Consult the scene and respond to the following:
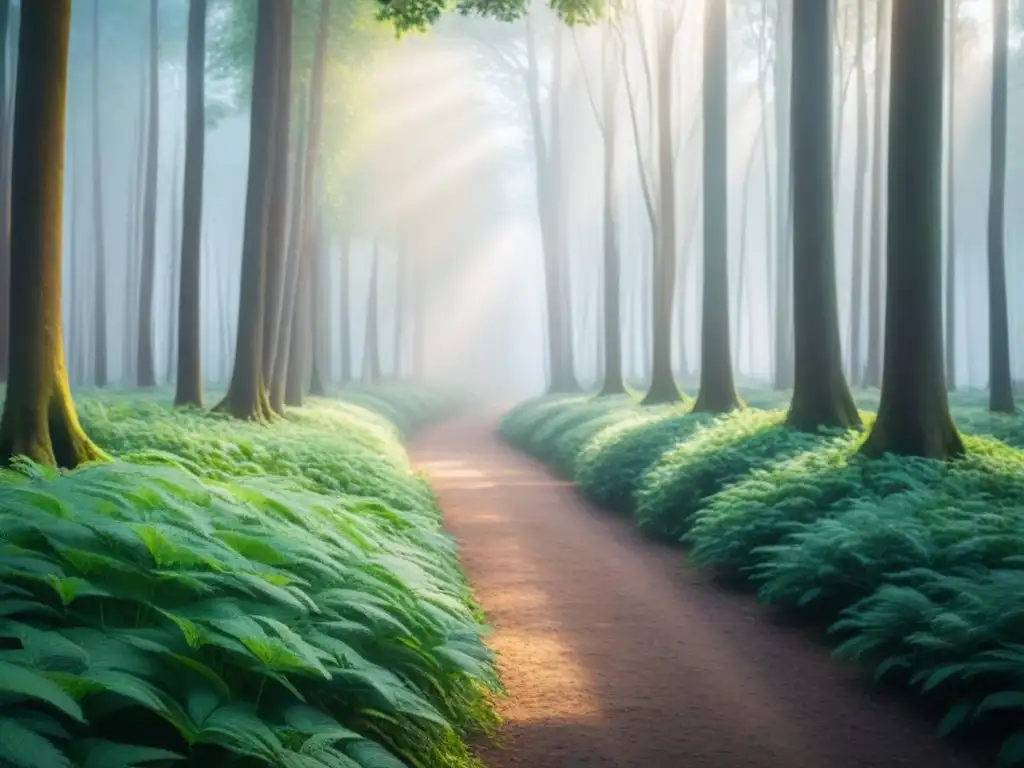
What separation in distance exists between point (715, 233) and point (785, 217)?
13.2 meters

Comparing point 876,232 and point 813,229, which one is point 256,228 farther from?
point 876,232

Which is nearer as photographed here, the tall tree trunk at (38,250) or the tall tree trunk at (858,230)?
the tall tree trunk at (38,250)

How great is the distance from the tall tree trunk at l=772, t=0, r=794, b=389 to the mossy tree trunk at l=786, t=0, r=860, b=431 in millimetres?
13394

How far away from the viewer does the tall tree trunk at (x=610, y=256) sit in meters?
26.3

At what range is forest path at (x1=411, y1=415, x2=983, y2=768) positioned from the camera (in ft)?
15.3

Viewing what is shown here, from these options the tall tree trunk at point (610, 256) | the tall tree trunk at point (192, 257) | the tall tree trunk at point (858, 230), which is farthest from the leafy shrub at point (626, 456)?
the tall tree trunk at point (858, 230)

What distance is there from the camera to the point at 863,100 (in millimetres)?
27078

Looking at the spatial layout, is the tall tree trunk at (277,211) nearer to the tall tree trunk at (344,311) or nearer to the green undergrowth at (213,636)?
the green undergrowth at (213,636)

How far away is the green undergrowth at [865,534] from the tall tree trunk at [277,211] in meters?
6.32

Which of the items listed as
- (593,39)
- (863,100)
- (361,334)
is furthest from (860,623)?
(361,334)

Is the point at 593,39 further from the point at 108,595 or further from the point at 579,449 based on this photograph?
the point at 108,595

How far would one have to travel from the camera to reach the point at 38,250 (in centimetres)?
725

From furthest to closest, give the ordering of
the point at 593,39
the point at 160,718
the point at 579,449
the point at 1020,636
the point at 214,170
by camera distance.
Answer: the point at 214,170
the point at 593,39
the point at 579,449
the point at 1020,636
the point at 160,718

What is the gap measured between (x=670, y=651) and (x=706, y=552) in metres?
2.18
